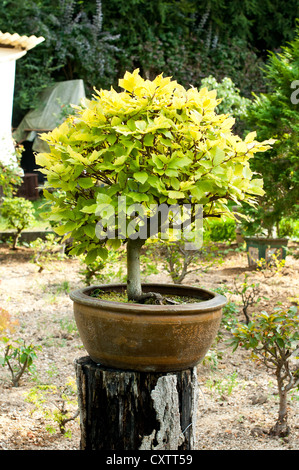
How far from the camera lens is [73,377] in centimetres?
327

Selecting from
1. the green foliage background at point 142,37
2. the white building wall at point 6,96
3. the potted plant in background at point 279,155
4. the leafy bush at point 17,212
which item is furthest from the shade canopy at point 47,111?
the potted plant in background at point 279,155

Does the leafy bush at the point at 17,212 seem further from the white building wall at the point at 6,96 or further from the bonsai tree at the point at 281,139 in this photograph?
the bonsai tree at the point at 281,139

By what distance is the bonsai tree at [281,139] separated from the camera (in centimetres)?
567

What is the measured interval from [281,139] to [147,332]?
491cm

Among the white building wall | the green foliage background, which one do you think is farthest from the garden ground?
the green foliage background

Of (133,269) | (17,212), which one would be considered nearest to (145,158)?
(133,269)

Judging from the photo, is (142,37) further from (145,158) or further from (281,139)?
(145,158)

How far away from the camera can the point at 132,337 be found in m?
1.67

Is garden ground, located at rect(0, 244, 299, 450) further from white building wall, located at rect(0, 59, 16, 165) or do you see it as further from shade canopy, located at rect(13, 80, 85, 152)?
shade canopy, located at rect(13, 80, 85, 152)

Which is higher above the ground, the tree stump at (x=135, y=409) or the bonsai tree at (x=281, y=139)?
the bonsai tree at (x=281, y=139)

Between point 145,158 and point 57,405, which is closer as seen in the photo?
point 145,158

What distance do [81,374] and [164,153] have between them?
91 centimetres
